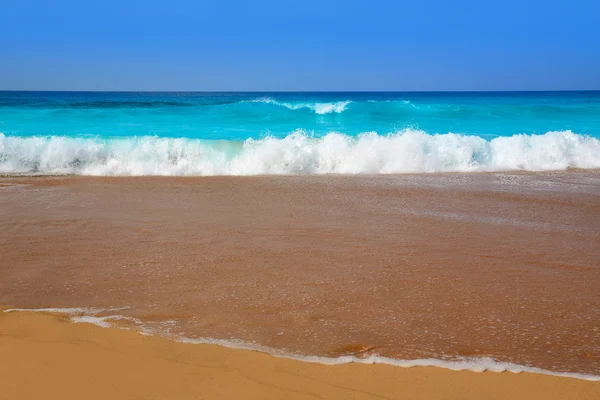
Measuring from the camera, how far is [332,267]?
4.38 m

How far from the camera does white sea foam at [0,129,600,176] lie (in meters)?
10.8

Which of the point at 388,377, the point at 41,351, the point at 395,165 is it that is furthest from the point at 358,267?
the point at 395,165

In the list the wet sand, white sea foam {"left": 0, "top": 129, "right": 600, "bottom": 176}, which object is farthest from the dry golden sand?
white sea foam {"left": 0, "top": 129, "right": 600, "bottom": 176}

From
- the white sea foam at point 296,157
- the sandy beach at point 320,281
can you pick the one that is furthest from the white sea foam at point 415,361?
the white sea foam at point 296,157

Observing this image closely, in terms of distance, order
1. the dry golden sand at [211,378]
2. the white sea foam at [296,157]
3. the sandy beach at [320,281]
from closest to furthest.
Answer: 1. the dry golden sand at [211,378]
2. the sandy beach at [320,281]
3. the white sea foam at [296,157]

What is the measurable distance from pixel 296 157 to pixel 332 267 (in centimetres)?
689

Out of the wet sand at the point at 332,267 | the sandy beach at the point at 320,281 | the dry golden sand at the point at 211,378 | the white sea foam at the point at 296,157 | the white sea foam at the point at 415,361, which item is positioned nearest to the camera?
the dry golden sand at the point at 211,378

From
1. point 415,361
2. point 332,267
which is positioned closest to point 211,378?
point 415,361

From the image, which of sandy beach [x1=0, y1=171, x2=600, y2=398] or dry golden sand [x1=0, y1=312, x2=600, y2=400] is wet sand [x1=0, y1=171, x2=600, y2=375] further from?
dry golden sand [x1=0, y1=312, x2=600, y2=400]

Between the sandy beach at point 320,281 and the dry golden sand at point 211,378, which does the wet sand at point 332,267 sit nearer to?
the sandy beach at point 320,281

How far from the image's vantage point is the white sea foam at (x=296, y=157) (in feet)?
35.5

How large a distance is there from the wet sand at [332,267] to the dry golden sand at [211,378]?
0.21 metres

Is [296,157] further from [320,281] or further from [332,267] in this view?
[320,281]

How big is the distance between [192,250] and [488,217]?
3176 millimetres
